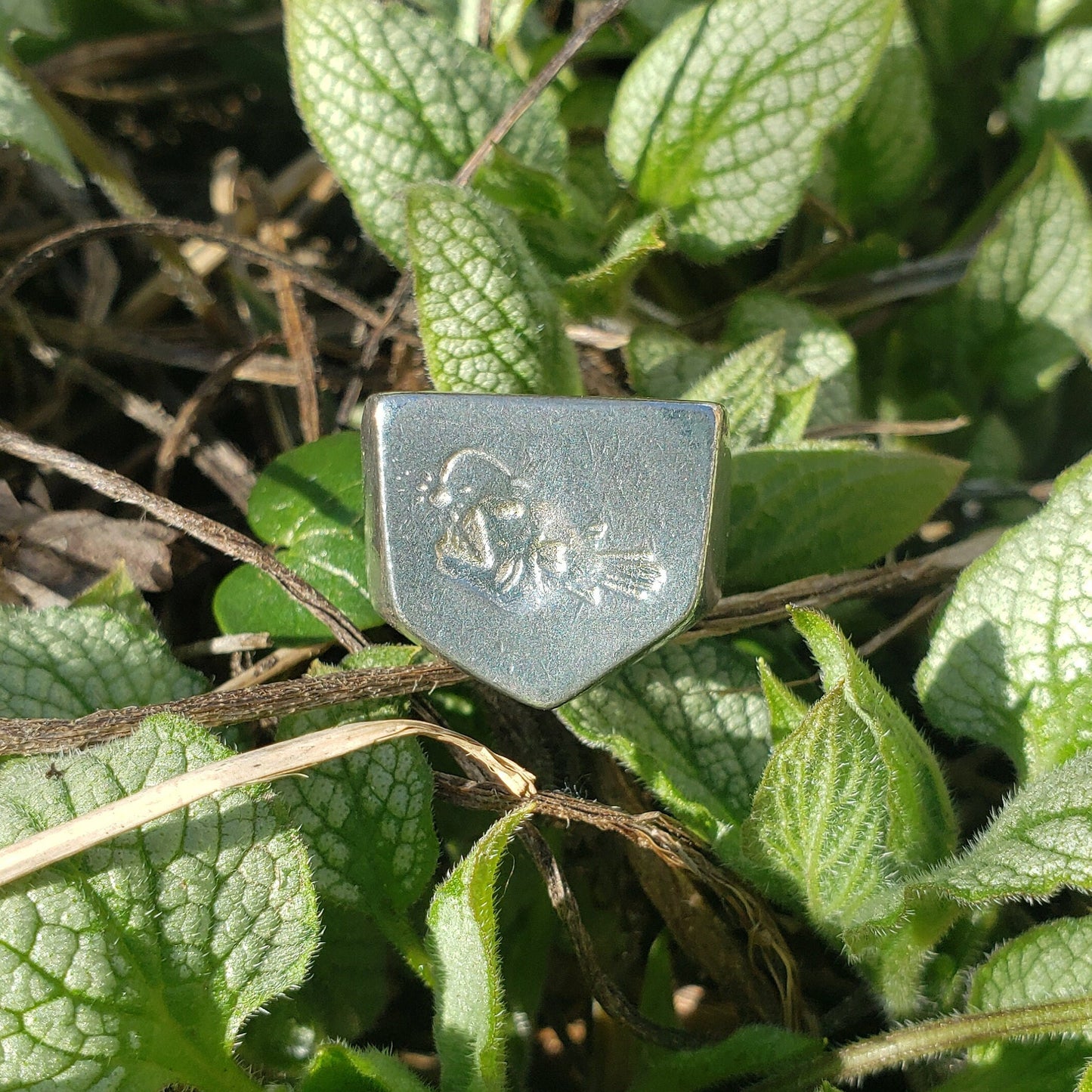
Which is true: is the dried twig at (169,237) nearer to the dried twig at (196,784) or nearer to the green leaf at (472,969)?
the dried twig at (196,784)

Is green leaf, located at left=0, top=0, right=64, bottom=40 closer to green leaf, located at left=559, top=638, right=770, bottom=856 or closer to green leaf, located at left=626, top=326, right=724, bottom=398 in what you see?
green leaf, located at left=626, top=326, right=724, bottom=398

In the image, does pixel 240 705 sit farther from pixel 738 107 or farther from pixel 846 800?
pixel 738 107

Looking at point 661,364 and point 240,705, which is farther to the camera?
point 661,364

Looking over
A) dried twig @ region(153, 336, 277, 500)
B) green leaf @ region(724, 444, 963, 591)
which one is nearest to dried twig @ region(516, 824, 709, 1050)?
green leaf @ region(724, 444, 963, 591)

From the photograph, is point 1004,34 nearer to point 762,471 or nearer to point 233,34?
point 762,471

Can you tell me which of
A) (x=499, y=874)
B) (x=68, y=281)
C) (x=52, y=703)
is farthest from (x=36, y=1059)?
(x=68, y=281)

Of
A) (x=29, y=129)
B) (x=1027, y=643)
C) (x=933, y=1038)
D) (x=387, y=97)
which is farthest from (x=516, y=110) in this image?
(x=933, y=1038)

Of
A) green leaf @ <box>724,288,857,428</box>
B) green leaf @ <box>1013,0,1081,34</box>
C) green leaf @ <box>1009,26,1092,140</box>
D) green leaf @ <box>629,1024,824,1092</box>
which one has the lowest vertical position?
green leaf @ <box>629,1024,824,1092</box>
